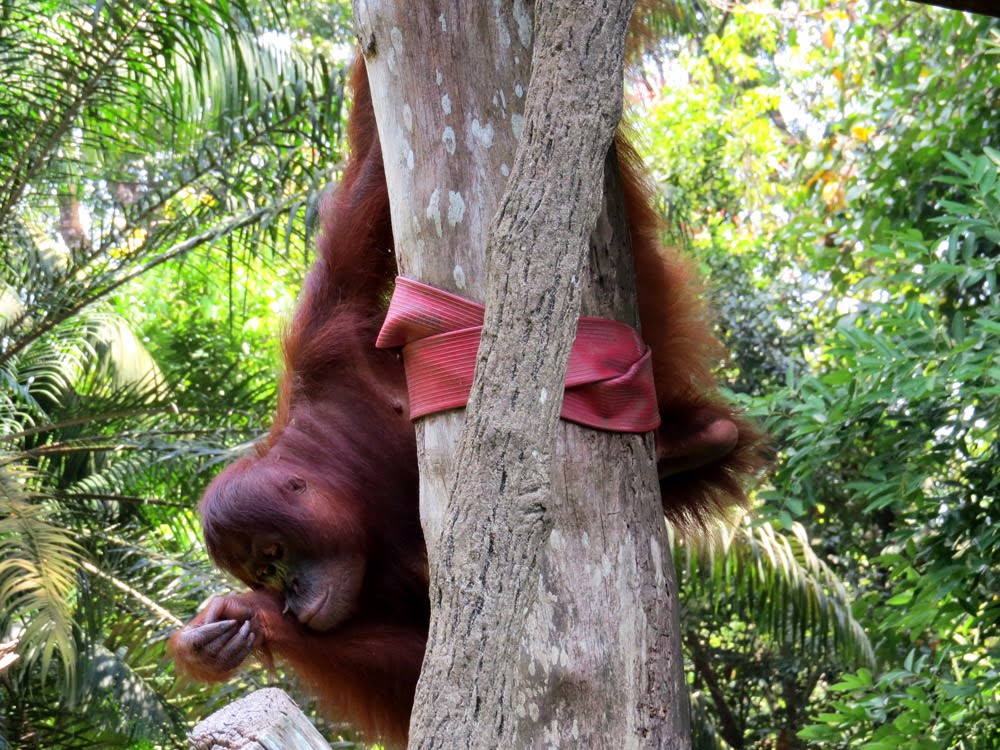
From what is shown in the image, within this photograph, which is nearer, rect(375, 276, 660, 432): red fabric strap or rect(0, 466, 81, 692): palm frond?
rect(375, 276, 660, 432): red fabric strap

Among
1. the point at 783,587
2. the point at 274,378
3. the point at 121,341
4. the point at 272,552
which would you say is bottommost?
the point at 783,587

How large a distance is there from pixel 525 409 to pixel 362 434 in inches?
47.9

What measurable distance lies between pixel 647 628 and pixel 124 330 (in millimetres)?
5998

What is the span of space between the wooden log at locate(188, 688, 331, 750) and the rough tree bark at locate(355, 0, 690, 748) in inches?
10.3

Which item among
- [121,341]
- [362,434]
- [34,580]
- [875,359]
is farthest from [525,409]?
[121,341]

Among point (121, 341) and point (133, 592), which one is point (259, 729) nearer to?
point (133, 592)

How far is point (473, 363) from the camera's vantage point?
1.51 meters

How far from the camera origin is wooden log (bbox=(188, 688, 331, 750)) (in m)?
1.28

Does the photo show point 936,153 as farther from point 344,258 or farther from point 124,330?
point 124,330

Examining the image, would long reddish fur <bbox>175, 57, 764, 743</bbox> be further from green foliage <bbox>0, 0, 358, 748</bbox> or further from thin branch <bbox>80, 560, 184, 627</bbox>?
thin branch <bbox>80, 560, 184, 627</bbox>

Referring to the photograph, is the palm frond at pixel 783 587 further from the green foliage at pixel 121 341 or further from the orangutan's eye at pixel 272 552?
the orangutan's eye at pixel 272 552

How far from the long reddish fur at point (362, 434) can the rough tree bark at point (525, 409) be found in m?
0.50

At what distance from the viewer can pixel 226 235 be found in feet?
19.2

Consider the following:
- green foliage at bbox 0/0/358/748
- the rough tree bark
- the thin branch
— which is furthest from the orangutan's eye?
the thin branch
